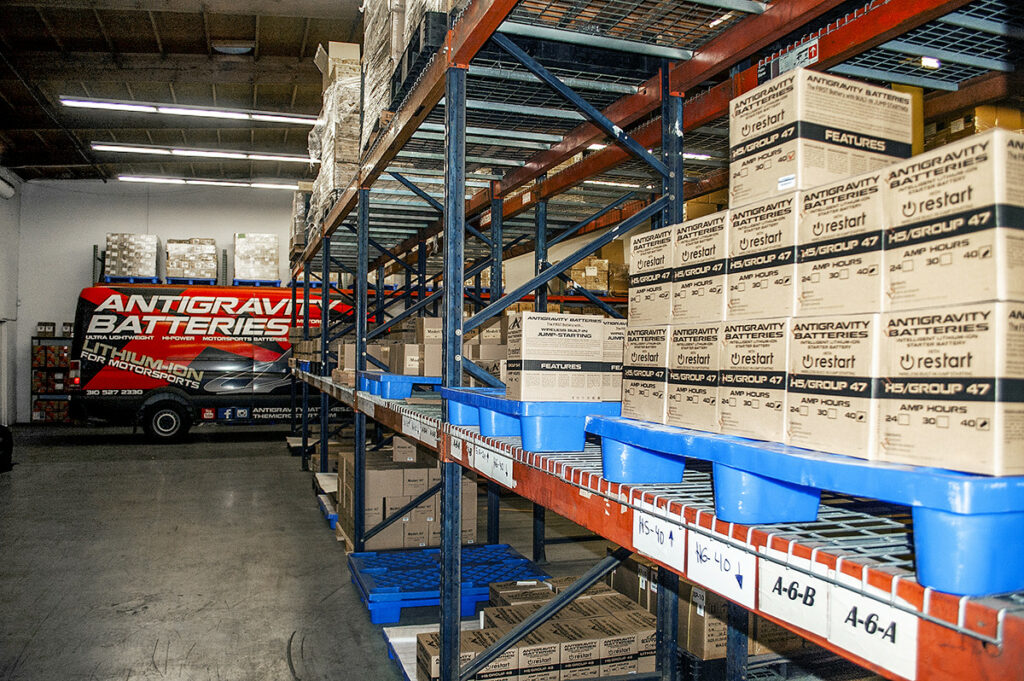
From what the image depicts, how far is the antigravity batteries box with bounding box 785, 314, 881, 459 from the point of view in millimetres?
1455

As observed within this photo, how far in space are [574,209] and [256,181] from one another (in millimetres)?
13799

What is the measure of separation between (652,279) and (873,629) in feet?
4.19

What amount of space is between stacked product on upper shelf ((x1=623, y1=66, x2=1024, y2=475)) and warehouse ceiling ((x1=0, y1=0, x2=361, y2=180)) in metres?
10.2

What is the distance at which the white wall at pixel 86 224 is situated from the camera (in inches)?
687

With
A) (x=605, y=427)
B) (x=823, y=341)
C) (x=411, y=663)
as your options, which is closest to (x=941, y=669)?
(x=823, y=341)

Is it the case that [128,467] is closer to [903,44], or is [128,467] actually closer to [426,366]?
[426,366]

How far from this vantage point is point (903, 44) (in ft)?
9.36

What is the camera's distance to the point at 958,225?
1313 mm

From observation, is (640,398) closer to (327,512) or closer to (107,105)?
(327,512)

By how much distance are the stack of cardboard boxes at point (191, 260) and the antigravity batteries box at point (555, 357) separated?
14.5m

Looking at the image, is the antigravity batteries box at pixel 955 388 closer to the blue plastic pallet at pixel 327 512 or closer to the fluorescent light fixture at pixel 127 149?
the blue plastic pallet at pixel 327 512

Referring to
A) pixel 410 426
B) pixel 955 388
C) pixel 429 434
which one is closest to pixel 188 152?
pixel 410 426

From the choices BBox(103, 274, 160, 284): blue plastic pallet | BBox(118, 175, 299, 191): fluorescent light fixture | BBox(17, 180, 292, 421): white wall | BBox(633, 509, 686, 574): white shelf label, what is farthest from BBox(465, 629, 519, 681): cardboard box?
BBox(17, 180, 292, 421): white wall

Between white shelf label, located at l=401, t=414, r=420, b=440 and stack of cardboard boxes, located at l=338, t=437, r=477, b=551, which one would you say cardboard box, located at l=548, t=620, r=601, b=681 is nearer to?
white shelf label, located at l=401, t=414, r=420, b=440
